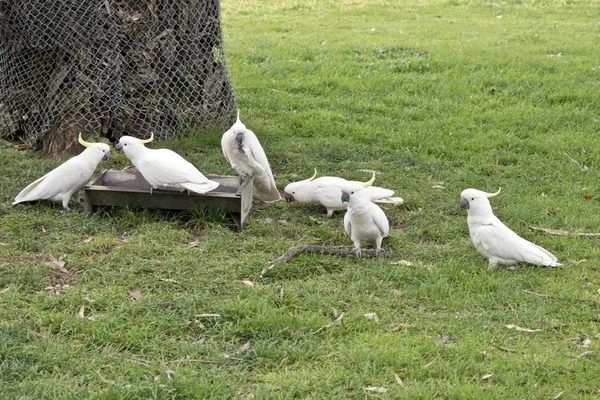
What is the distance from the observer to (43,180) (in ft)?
17.3

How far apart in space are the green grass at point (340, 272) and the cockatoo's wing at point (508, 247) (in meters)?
0.09

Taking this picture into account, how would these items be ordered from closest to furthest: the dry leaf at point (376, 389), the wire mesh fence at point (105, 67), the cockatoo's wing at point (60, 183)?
the dry leaf at point (376, 389) → the cockatoo's wing at point (60, 183) → the wire mesh fence at point (105, 67)

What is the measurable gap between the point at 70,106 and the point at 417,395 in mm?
4328

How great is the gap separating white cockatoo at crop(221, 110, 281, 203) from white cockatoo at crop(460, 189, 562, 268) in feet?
4.94

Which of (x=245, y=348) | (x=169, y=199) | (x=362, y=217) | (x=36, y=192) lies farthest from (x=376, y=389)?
(x=36, y=192)

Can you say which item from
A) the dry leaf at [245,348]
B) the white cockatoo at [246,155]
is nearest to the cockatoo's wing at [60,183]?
the white cockatoo at [246,155]

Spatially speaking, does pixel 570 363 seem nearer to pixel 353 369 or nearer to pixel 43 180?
pixel 353 369

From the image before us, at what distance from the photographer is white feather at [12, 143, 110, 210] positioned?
5211 millimetres

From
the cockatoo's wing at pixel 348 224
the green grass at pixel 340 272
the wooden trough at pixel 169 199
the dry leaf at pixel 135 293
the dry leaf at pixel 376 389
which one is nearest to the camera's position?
the dry leaf at pixel 376 389

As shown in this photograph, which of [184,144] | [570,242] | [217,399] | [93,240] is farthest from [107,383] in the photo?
[184,144]

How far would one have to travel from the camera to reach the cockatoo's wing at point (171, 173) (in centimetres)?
493

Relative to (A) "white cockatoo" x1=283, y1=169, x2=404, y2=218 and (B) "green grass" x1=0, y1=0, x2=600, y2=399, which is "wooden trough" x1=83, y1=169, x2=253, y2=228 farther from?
(A) "white cockatoo" x1=283, y1=169, x2=404, y2=218

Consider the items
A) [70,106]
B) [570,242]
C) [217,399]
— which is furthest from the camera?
[70,106]

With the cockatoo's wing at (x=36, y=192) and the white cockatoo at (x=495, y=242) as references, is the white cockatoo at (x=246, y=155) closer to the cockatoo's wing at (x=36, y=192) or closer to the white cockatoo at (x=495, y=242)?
the cockatoo's wing at (x=36, y=192)
